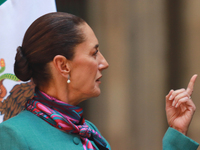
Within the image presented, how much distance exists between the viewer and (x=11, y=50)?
1750 mm

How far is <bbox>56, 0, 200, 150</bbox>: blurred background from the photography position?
2.36 metres

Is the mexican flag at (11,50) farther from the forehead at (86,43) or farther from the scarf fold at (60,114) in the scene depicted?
the forehead at (86,43)

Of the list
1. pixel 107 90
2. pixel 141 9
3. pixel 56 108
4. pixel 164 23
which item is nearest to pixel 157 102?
pixel 107 90

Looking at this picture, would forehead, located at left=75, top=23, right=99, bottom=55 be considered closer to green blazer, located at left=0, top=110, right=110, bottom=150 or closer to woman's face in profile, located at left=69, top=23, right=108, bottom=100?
woman's face in profile, located at left=69, top=23, right=108, bottom=100

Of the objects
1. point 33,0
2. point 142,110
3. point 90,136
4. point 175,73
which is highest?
point 33,0

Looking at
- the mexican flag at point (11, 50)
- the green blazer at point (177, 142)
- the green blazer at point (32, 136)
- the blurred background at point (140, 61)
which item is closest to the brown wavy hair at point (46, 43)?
the green blazer at point (32, 136)

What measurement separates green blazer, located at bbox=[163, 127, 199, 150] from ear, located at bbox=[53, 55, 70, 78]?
2.15 ft

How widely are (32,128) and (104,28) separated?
1745 millimetres

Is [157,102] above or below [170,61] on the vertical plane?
below

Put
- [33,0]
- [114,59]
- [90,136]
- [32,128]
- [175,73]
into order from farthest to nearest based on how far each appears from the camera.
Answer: [114,59] < [175,73] < [33,0] < [90,136] < [32,128]

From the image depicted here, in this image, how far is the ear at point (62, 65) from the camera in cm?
120

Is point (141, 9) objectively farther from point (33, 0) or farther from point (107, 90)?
point (33, 0)

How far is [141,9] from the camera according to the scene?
2539 mm

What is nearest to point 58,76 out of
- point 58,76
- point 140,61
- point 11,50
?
point 58,76
